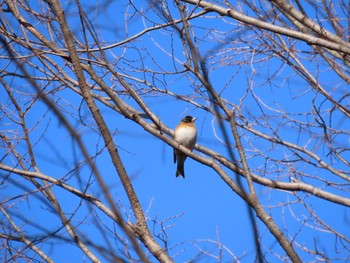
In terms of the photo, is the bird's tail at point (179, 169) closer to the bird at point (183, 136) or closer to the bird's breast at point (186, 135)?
the bird at point (183, 136)

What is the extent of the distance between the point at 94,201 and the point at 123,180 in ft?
3.16

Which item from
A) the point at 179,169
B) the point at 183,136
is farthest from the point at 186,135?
the point at 179,169

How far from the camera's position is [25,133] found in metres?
3.83

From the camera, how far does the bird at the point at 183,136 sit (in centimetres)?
610

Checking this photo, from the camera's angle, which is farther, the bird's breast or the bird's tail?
the bird's tail

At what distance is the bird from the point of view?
6102 mm

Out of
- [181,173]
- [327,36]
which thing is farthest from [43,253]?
[181,173]

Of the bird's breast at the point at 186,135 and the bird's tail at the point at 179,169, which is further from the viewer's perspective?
the bird's tail at the point at 179,169

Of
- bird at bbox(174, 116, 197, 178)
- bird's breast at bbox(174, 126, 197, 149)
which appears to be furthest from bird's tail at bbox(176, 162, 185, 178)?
bird's breast at bbox(174, 126, 197, 149)

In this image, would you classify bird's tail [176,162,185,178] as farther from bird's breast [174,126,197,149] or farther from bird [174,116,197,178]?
bird's breast [174,126,197,149]

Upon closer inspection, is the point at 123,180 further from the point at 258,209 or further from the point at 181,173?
the point at 181,173

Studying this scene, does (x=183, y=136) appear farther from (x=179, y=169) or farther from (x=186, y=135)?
(x=179, y=169)

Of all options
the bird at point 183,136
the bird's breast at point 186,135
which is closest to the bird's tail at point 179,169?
the bird at point 183,136

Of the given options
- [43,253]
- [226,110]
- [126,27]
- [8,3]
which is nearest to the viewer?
[226,110]
